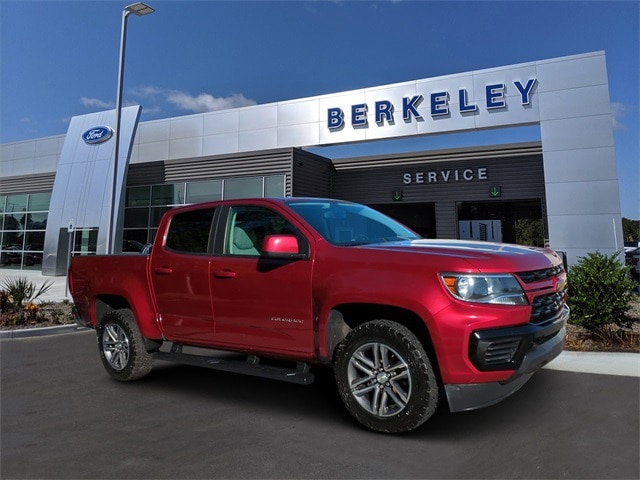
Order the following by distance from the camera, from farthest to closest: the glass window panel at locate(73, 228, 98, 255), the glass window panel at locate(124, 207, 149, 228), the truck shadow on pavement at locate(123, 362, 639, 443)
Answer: the glass window panel at locate(73, 228, 98, 255), the glass window panel at locate(124, 207, 149, 228), the truck shadow on pavement at locate(123, 362, 639, 443)

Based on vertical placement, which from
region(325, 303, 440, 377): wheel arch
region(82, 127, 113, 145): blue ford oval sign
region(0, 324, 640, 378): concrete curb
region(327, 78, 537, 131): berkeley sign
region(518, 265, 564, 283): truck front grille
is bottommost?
region(0, 324, 640, 378): concrete curb

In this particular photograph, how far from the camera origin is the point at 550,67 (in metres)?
15.3

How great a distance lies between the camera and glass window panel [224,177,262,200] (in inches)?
707

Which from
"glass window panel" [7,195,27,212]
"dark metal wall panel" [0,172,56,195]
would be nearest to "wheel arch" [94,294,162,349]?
"dark metal wall panel" [0,172,56,195]

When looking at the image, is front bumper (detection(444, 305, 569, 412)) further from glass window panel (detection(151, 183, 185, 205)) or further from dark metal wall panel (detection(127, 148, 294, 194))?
glass window panel (detection(151, 183, 185, 205))

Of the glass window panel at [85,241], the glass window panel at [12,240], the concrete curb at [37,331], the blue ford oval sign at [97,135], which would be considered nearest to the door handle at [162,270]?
the concrete curb at [37,331]

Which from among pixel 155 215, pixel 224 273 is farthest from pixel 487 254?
pixel 155 215

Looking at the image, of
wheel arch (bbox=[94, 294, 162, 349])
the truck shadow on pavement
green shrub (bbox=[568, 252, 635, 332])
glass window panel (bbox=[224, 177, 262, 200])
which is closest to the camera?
the truck shadow on pavement

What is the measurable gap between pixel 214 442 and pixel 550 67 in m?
16.3

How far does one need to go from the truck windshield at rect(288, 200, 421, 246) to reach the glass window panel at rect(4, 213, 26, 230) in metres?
25.9

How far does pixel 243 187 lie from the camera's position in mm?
18344

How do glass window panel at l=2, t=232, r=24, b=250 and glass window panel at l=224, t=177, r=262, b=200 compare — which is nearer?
glass window panel at l=224, t=177, r=262, b=200

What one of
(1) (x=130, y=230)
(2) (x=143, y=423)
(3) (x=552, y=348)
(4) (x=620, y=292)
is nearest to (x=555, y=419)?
(3) (x=552, y=348)

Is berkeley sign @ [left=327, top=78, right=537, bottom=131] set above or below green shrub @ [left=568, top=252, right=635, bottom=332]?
above
